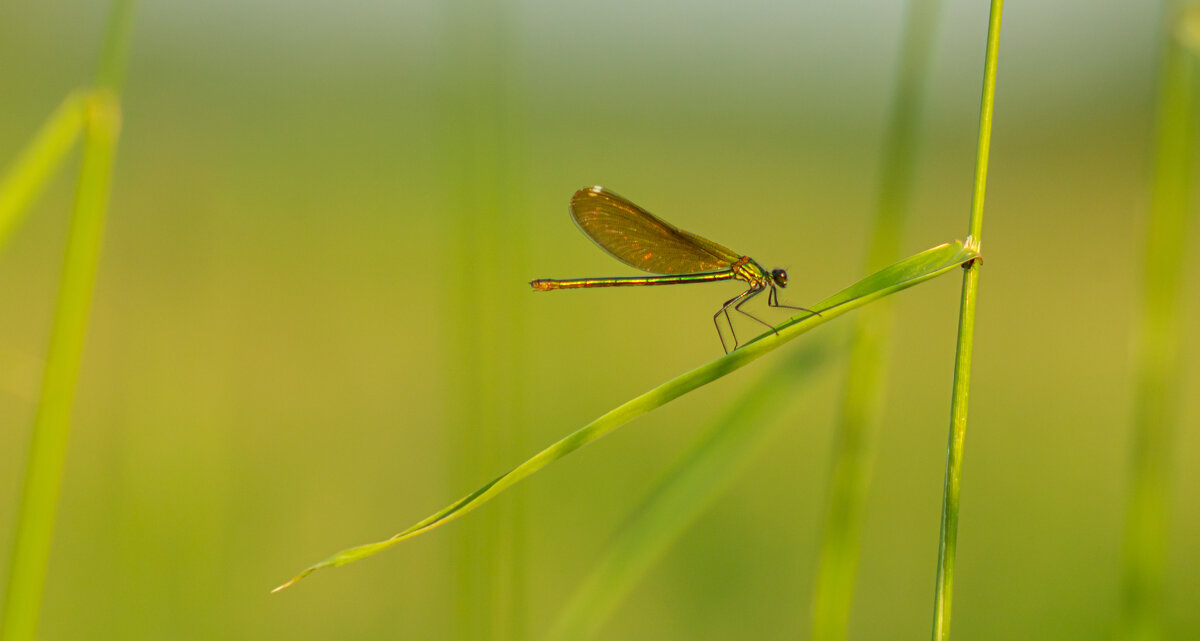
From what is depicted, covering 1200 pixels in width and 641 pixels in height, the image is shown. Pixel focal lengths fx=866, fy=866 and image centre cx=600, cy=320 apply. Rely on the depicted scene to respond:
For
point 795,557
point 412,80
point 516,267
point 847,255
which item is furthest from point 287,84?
point 516,267

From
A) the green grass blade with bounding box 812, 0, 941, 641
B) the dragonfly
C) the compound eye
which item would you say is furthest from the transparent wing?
the green grass blade with bounding box 812, 0, 941, 641

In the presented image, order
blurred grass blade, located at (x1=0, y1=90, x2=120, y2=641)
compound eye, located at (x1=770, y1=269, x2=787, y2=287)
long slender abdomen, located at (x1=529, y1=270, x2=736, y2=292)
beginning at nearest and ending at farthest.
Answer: blurred grass blade, located at (x1=0, y1=90, x2=120, y2=641), long slender abdomen, located at (x1=529, y1=270, x2=736, y2=292), compound eye, located at (x1=770, y1=269, x2=787, y2=287)

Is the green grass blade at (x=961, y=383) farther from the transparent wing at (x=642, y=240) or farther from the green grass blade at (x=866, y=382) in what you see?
the transparent wing at (x=642, y=240)

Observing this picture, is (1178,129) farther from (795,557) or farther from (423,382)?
(423,382)

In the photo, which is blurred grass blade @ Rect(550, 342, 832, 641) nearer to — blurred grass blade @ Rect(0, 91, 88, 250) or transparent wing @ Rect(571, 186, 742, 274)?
blurred grass blade @ Rect(0, 91, 88, 250)

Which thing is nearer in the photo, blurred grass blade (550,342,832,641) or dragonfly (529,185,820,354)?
blurred grass blade (550,342,832,641)

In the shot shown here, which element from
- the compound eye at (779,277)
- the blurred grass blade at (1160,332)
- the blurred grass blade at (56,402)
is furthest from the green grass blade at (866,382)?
the compound eye at (779,277)
